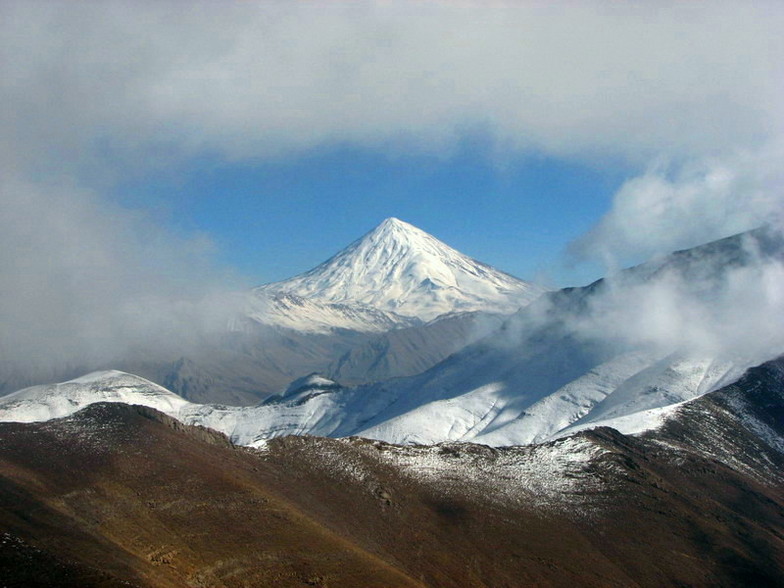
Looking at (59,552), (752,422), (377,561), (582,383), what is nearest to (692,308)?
(582,383)

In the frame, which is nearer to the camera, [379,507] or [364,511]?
[364,511]

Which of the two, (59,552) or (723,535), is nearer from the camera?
(59,552)

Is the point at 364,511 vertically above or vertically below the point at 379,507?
below

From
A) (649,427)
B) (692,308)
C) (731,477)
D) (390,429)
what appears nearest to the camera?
(731,477)

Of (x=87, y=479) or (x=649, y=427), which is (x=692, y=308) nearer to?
(x=649, y=427)

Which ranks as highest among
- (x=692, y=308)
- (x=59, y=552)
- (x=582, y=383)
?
(x=692, y=308)

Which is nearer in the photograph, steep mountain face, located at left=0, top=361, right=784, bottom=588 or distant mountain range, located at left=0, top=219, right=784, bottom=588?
steep mountain face, located at left=0, top=361, right=784, bottom=588

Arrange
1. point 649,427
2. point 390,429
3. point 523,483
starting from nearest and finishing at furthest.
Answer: point 523,483 → point 649,427 → point 390,429

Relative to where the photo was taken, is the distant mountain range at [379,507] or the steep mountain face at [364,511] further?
the distant mountain range at [379,507]
